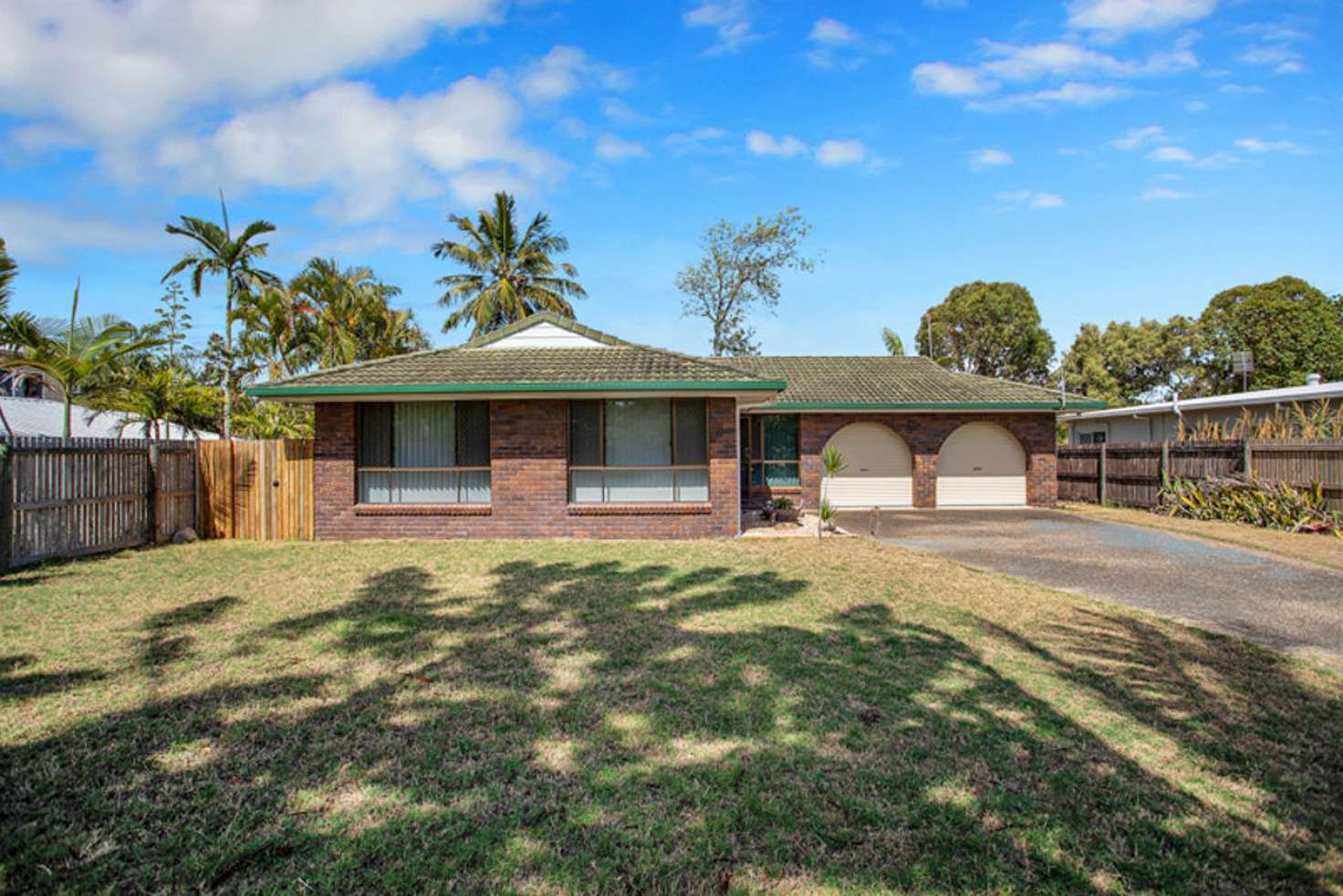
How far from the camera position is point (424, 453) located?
39.4 ft

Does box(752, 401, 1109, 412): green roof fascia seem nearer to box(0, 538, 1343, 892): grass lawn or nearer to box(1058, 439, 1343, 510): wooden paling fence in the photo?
box(1058, 439, 1343, 510): wooden paling fence

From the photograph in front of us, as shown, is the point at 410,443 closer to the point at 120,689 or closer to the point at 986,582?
the point at 120,689

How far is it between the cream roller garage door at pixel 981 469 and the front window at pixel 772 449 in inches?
153

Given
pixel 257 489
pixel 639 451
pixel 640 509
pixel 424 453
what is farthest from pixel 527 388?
pixel 257 489

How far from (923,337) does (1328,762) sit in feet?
146

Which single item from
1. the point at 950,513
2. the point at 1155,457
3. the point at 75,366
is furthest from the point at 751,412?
the point at 75,366

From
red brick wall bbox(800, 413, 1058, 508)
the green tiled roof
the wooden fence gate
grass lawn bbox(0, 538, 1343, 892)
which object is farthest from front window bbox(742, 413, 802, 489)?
grass lawn bbox(0, 538, 1343, 892)

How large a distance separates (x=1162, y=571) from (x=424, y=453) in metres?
11.2

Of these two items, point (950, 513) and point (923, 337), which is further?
point (923, 337)

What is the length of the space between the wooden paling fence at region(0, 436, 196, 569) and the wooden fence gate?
29 centimetres

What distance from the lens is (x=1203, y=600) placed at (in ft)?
24.0

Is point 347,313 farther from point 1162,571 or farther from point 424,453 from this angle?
point 1162,571

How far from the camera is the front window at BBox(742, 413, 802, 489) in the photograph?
58.7 feet

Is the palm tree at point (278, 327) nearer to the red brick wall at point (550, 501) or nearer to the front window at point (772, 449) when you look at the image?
the red brick wall at point (550, 501)
